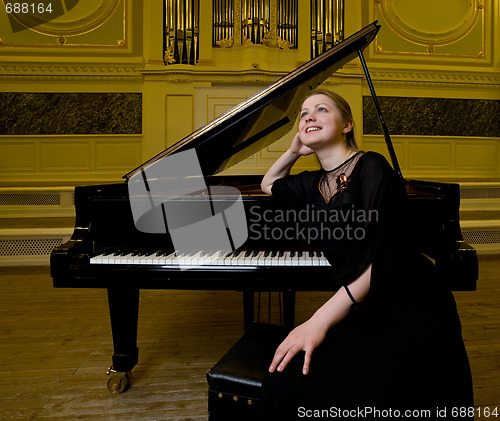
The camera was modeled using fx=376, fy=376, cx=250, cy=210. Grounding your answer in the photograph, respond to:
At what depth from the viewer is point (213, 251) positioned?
1.50m

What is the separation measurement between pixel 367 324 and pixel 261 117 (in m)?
1.07

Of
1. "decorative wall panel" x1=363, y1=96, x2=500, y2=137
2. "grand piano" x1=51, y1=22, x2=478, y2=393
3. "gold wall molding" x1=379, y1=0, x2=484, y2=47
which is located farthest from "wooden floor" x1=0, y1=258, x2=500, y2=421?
"gold wall molding" x1=379, y1=0, x2=484, y2=47

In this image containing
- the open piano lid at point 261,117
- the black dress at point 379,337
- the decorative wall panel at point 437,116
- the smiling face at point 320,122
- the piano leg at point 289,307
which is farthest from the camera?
the decorative wall panel at point 437,116

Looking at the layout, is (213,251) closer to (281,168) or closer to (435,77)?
(281,168)

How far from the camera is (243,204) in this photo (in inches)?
59.9

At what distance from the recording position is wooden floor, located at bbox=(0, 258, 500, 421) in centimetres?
162

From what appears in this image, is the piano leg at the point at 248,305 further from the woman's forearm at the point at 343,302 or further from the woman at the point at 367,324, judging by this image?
the woman's forearm at the point at 343,302

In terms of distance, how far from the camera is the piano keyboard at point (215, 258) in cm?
137

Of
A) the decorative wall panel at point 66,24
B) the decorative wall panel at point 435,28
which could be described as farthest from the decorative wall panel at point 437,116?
the decorative wall panel at point 66,24

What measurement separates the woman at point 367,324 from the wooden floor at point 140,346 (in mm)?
875

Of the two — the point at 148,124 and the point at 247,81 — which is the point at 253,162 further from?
the point at 148,124

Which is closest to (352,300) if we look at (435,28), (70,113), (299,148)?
(299,148)

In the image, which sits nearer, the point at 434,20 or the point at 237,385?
the point at 237,385

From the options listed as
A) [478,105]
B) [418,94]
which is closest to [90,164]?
[418,94]
